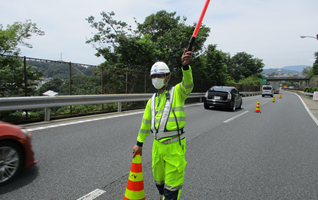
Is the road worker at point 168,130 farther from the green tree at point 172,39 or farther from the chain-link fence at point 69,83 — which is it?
the green tree at point 172,39

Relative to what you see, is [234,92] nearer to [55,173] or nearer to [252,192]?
[252,192]

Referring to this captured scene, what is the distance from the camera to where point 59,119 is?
8.34 m

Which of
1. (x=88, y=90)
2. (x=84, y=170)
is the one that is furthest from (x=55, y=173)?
(x=88, y=90)

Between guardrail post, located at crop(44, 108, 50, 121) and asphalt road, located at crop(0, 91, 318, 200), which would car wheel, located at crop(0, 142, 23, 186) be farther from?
guardrail post, located at crop(44, 108, 50, 121)

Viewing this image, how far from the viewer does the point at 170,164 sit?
91.4 inches

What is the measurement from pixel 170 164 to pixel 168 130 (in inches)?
14.0

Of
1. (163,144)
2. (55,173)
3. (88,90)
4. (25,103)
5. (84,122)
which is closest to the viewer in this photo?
(163,144)

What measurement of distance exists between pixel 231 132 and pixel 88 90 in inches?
266

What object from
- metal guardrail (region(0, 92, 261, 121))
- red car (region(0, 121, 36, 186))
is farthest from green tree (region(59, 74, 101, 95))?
red car (region(0, 121, 36, 186))

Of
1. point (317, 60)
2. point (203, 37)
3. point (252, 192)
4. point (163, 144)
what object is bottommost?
point (252, 192)

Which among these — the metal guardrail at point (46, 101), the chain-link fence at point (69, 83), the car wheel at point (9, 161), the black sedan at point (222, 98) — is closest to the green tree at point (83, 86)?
the chain-link fence at point (69, 83)

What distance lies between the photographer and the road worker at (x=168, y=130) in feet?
7.57

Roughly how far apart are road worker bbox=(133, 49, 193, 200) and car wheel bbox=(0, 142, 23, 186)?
2.12 m

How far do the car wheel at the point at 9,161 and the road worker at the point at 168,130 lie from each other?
2115 mm
